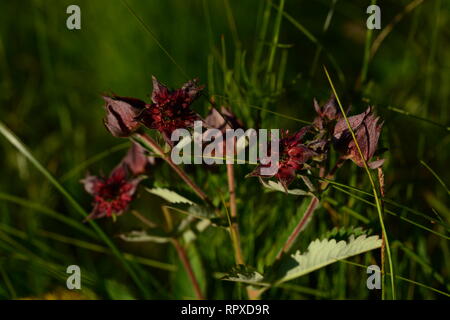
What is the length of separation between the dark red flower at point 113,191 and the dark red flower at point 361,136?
39 cm

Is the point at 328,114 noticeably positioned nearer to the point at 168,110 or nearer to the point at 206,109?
the point at 168,110

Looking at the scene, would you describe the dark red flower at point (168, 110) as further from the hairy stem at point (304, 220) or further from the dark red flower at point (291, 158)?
the hairy stem at point (304, 220)


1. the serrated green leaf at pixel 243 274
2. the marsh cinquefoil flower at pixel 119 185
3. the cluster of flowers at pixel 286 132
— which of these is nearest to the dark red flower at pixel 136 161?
the marsh cinquefoil flower at pixel 119 185

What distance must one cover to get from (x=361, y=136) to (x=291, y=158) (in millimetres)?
118

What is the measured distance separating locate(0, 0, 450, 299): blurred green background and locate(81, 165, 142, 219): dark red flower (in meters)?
0.10

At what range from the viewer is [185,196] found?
0.80 m

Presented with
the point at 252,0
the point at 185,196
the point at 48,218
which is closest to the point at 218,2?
the point at 252,0

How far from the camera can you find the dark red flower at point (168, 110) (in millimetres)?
675

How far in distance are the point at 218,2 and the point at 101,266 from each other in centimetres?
106

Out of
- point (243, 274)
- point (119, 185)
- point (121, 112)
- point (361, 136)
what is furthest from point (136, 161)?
point (361, 136)

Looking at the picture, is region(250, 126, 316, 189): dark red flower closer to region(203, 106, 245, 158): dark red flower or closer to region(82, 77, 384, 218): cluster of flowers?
region(82, 77, 384, 218): cluster of flowers

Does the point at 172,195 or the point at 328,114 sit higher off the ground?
the point at 328,114

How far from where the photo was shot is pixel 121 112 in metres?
0.70
